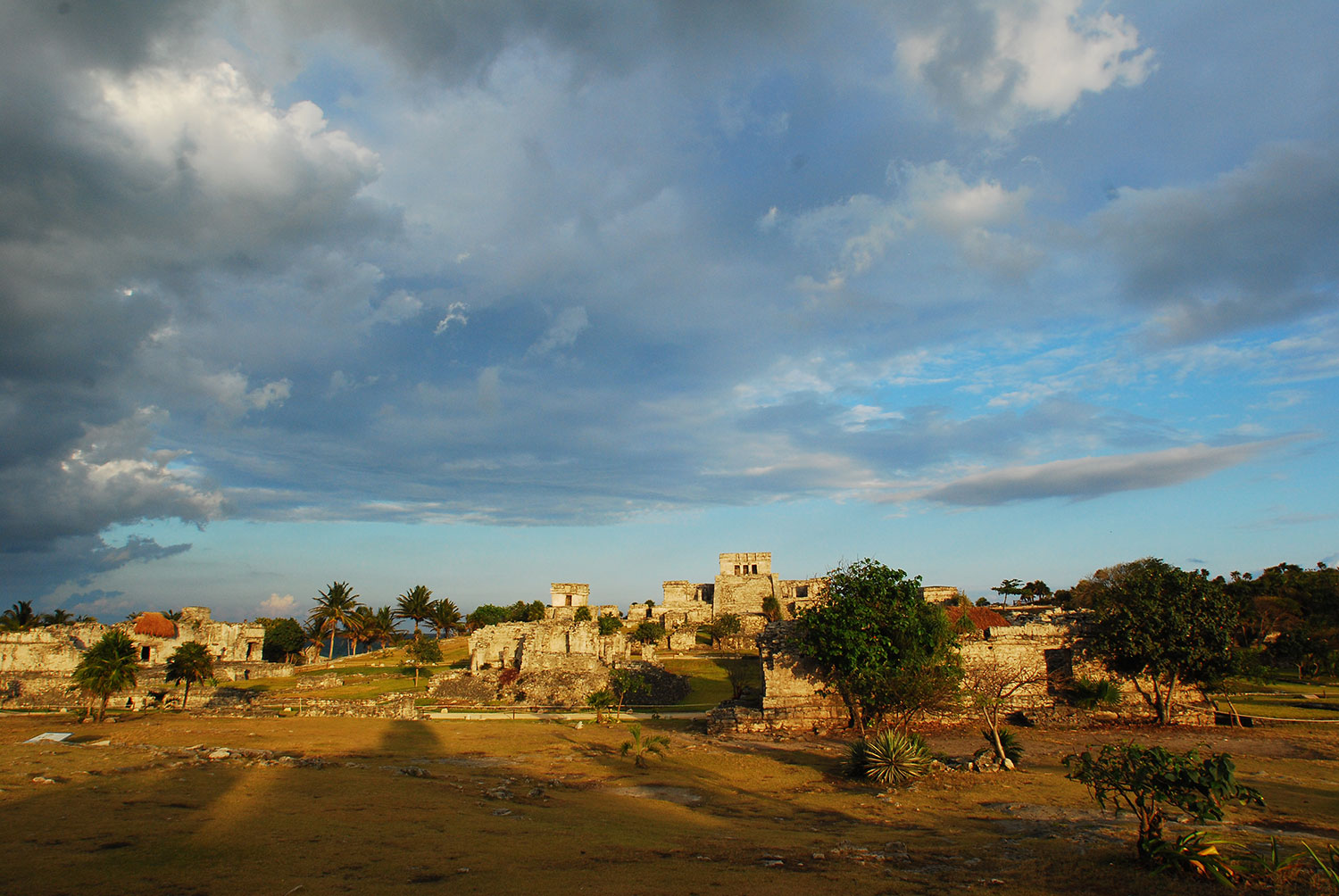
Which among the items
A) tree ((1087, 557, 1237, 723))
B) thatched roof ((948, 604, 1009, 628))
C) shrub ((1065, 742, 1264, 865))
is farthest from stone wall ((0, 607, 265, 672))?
thatched roof ((948, 604, 1009, 628))

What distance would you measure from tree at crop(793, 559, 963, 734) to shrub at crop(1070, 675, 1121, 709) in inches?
226

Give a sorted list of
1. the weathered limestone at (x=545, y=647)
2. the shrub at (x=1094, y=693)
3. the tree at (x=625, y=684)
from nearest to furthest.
A: the shrub at (x=1094, y=693)
the tree at (x=625, y=684)
the weathered limestone at (x=545, y=647)

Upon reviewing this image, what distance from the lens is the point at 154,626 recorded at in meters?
57.7

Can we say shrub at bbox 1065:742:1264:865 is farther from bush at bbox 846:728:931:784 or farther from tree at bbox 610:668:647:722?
tree at bbox 610:668:647:722

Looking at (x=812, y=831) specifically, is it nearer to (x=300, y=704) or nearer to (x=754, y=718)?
(x=754, y=718)

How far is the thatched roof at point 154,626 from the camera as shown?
56875 mm

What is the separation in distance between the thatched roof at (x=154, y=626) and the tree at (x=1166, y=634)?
7404 centimetres

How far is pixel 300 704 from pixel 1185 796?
135 feet

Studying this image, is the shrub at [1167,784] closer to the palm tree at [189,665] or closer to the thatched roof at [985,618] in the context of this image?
the thatched roof at [985,618]

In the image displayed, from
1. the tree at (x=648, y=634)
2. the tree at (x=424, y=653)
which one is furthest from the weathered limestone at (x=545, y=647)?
the tree at (x=648, y=634)

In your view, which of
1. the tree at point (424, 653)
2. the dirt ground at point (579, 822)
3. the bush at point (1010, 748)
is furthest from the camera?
the tree at point (424, 653)

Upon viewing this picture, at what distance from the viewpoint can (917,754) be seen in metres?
16.3

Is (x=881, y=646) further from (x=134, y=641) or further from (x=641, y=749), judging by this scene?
(x=134, y=641)

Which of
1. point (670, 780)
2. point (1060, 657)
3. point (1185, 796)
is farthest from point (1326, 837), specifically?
point (1060, 657)
